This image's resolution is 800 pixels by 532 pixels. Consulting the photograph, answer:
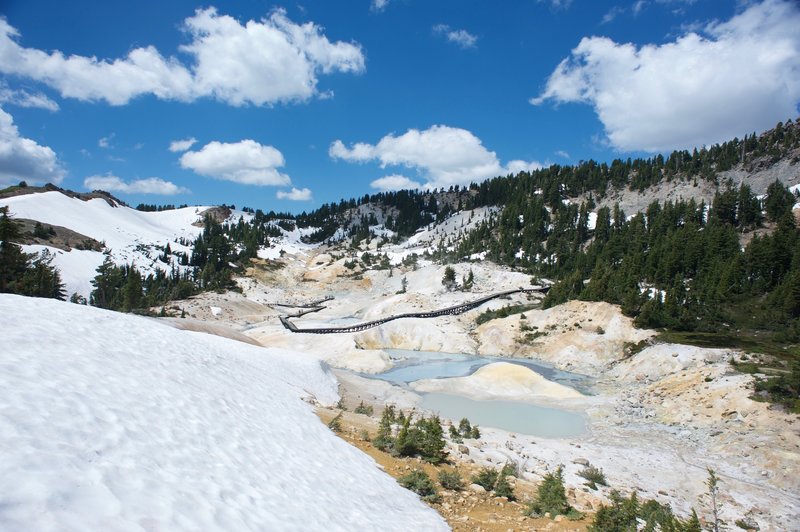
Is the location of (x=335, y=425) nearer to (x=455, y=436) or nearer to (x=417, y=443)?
(x=417, y=443)

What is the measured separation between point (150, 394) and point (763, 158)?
190m

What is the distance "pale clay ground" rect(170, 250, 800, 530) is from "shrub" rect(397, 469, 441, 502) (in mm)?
5312

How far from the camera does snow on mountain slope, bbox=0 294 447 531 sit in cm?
510

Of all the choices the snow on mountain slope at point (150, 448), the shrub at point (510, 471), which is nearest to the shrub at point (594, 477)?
the shrub at point (510, 471)

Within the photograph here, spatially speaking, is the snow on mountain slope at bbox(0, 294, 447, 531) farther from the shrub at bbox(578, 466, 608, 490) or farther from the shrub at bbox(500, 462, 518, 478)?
the shrub at bbox(578, 466, 608, 490)

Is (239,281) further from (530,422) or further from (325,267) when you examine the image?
(530,422)

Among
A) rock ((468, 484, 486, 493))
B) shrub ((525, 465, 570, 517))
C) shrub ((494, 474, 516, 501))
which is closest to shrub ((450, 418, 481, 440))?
rock ((468, 484, 486, 493))

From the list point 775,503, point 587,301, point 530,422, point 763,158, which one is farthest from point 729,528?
point 763,158

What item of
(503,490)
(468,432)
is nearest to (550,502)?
(503,490)

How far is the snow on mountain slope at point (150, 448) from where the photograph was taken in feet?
16.7

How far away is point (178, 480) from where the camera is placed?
6.66m

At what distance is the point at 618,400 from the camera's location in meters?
35.1

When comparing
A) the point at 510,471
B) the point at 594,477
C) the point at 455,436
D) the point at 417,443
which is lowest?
the point at 594,477

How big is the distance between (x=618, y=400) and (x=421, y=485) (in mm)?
29667
